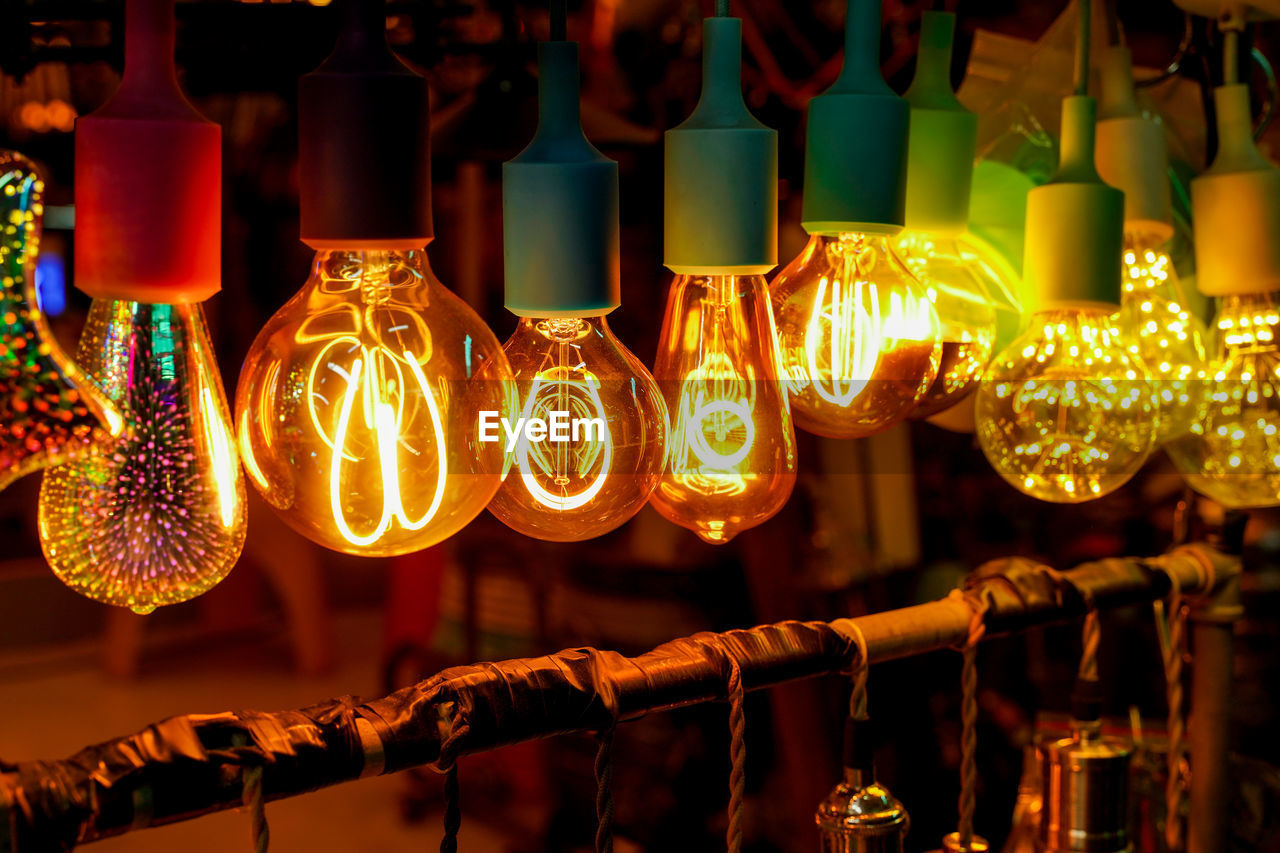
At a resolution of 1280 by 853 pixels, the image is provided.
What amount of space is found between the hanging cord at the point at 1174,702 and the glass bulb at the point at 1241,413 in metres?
0.07

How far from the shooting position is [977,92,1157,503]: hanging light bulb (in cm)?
46

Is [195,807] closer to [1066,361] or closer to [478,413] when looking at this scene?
[478,413]

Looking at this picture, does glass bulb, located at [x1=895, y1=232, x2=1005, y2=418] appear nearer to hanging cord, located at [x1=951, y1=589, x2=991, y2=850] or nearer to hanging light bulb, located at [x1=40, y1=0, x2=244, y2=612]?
hanging cord, located at [x1=951, y1=589, x2=991, y2=850]

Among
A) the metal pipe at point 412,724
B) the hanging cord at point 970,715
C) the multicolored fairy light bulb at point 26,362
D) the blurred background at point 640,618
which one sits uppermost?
the multicolored fairy light bulb at point 26,362

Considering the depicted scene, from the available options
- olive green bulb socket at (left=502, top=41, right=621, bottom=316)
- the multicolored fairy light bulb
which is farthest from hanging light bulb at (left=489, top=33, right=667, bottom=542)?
the multicolored fairy light bulb

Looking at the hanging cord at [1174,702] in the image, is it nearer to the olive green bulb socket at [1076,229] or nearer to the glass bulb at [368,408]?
the olive green bulb socket at [1076,229]

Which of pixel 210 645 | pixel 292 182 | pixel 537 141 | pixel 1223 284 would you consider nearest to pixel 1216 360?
pixel 1223 284

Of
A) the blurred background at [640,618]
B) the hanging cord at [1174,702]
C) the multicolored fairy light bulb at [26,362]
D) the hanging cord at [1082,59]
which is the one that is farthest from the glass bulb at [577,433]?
the blurred background at [640,618]

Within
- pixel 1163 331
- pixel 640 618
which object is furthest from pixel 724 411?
pixel 640 618

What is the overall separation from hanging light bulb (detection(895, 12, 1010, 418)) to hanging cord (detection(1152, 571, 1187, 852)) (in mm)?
219

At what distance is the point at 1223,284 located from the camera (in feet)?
1.77

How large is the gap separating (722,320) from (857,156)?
Answer: 0.07m

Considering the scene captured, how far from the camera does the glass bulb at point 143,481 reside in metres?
0.30

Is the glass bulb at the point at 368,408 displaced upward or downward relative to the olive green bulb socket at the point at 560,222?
downward
